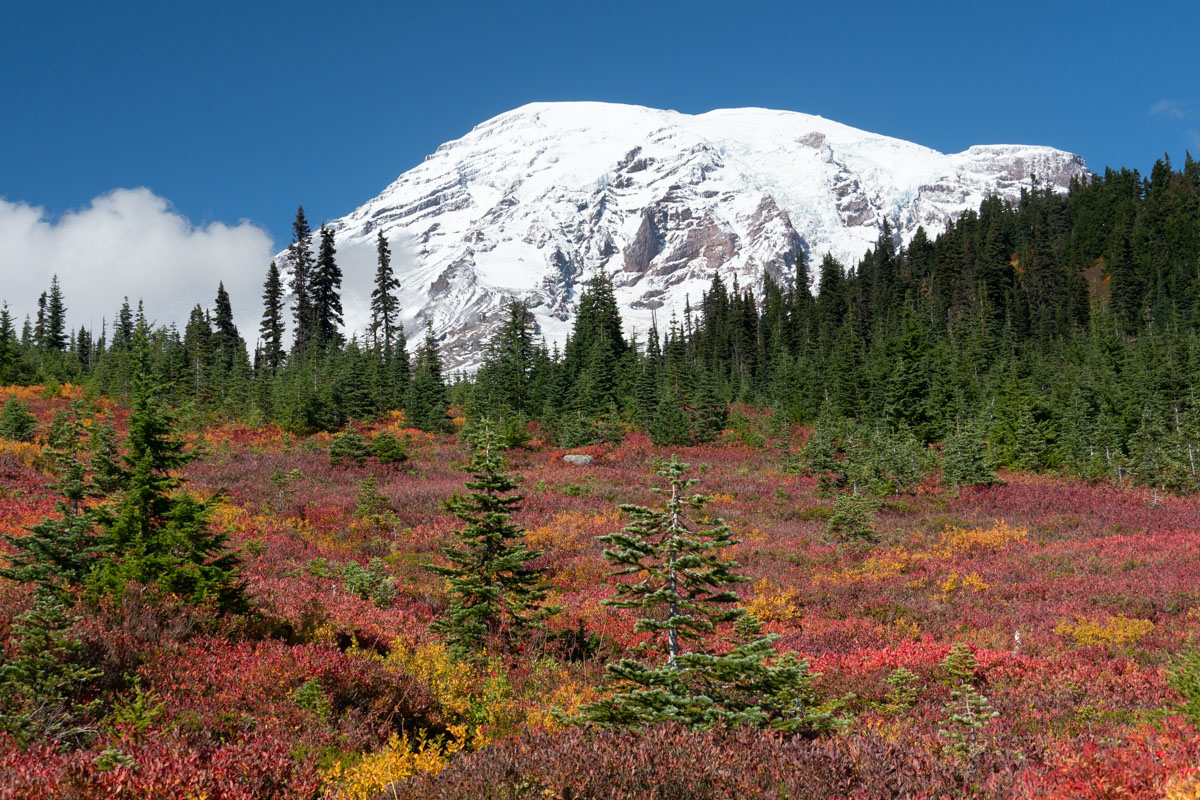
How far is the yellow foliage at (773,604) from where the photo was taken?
14.9 metres

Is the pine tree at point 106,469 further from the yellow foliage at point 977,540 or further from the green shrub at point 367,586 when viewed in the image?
the yellow foliage at point 977,540

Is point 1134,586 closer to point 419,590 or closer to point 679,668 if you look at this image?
point 679,668

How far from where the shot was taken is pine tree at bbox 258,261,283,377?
196ft

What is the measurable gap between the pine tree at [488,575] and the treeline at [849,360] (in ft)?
106

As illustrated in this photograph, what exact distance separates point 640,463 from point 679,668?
3312 centimetres

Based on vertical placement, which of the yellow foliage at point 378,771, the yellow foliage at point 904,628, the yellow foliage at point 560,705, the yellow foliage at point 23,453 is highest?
the yellow foliage at point 23,453

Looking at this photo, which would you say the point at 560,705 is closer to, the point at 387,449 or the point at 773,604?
the point at 773,604

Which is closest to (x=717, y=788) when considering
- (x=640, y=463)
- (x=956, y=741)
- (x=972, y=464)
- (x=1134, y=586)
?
(x=956, y=741)

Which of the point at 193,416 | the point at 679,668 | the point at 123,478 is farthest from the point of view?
the point at 193,416

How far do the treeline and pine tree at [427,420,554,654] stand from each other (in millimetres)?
32444

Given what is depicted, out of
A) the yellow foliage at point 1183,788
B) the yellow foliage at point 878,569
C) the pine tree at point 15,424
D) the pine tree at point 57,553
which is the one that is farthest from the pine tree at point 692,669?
the pine tree at point 15,424

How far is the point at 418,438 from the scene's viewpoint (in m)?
44.8

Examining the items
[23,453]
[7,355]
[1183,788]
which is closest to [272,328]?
[7,355]

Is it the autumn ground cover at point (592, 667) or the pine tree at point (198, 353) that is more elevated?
the pine tree at point (198, 353)
